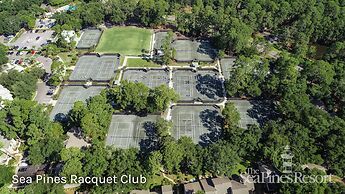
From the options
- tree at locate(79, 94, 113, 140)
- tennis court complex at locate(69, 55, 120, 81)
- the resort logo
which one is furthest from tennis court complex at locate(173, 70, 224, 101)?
the resort logo

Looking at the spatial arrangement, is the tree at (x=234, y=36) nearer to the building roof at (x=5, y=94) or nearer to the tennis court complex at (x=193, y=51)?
the tennis court complex at (x=193, y=51)

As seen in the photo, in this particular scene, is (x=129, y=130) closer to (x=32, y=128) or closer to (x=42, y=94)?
(x=32, y=128)

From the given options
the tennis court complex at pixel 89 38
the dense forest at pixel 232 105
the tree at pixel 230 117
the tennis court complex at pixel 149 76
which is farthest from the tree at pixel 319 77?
the tennis court complex at pixel 89 38

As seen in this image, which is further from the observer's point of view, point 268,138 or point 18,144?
point 18,144

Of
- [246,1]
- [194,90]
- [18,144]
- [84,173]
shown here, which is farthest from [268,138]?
[246,1]

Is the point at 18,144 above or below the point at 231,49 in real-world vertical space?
below

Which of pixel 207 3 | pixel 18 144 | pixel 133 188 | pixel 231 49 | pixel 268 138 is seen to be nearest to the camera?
pixel 133 188

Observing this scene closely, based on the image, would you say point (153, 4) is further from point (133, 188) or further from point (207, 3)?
point (133, 188)
